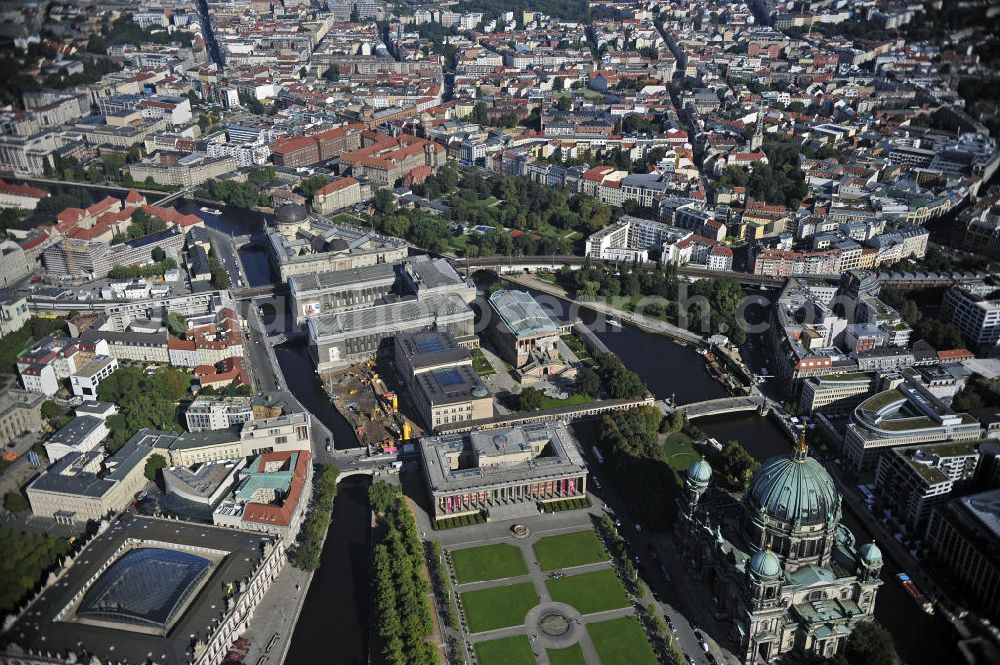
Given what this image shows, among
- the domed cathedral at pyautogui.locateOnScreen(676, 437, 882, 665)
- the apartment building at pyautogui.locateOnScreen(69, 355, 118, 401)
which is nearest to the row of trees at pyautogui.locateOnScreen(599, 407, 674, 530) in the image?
the domed cathedral at pyautogui.locateOnScreen(676, 437, 882, 665)

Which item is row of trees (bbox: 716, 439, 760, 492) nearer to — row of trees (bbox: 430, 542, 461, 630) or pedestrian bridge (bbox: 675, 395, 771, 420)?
pedestrian bridge (bbox: 675, 395, 771, 420)

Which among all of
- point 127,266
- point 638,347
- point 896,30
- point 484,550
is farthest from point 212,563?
point 896,30

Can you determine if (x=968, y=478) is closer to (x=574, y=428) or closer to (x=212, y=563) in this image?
(x=574, y=428)

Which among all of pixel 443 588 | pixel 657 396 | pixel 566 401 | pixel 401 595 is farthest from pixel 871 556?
pixel 566 401

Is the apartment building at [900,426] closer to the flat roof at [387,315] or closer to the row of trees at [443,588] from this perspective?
the row of trees at [443,588]

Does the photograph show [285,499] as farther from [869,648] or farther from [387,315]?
[869,648]
